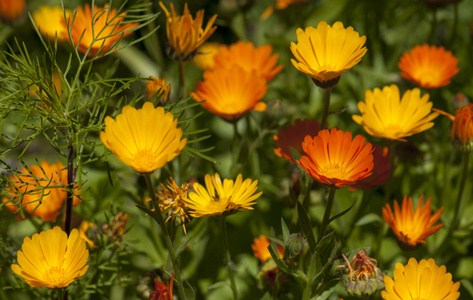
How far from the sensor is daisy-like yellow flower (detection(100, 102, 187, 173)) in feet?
2.31

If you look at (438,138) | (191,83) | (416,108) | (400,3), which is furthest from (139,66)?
(416,108)

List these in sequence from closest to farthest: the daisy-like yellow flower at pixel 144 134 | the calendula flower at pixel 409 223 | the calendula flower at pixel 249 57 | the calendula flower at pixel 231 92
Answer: the daisy-like yellow flower at pixel 144 134 → the calendula flower at pixel 409 223 → the calendula flower at pixel 231 92 → the calendula flower at pixel 249 57

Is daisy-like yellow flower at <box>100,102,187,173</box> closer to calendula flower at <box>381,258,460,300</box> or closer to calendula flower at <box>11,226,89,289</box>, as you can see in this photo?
calendula flower at <box>11,226,89,289</box>

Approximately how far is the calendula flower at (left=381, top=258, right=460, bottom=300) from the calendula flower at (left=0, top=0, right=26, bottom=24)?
1336 millimetres

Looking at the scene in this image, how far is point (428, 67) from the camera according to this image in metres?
1.17

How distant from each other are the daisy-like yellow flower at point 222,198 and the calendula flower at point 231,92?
0.22m

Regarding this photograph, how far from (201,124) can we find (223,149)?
98 mm

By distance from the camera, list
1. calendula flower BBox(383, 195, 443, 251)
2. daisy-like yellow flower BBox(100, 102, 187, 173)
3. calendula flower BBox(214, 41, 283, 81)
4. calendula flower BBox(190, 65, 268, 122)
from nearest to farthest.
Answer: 1. daisy-like yellow flower BBox(100, 102, 187, 173)
2. calendula flower BBox(383, 195, 443, 251)
3. calendula flower BBox(190, 65, 268, 122)
4. calendula flower BBox(214, 41, 283, 81)

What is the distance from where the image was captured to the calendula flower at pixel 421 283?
76 centimetres

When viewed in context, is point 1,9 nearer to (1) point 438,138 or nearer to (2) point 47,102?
(2) point 47,102

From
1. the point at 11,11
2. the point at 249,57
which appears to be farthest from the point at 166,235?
the point at 11,11

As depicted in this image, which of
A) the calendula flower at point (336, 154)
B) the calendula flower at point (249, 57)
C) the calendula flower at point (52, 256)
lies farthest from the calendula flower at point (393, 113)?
the calendula flower at point (52, 256)

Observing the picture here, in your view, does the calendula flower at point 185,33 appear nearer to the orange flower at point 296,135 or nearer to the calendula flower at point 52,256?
the orange flower at point 296,135

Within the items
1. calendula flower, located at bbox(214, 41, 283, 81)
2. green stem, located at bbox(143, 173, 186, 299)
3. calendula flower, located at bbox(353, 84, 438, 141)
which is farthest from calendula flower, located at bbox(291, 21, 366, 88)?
calendula flower, located at bbox(214, 41, 283, 81)
